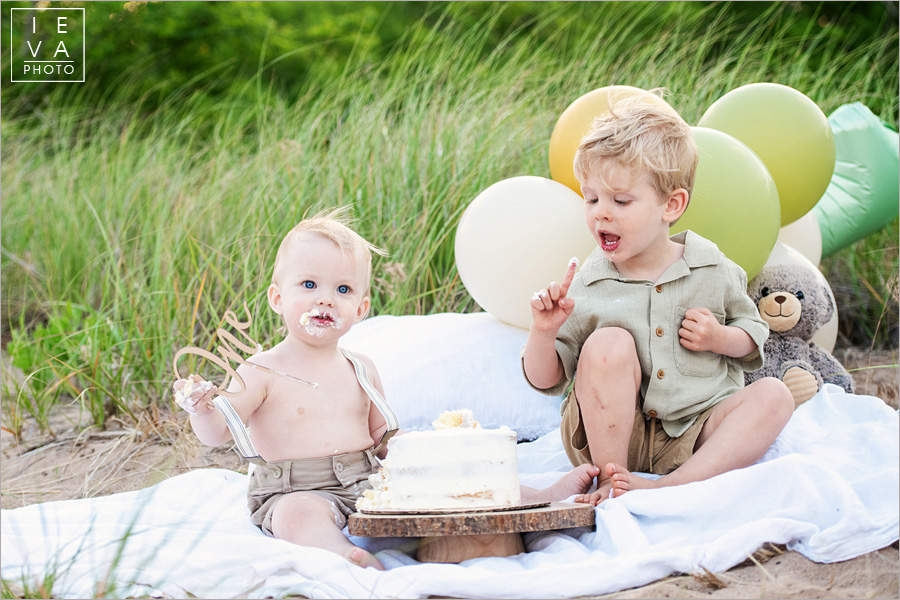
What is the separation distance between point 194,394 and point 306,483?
39 centimetres

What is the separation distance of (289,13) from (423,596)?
9.88 m

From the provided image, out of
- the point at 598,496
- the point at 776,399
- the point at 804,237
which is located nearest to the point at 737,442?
the point at 776,399

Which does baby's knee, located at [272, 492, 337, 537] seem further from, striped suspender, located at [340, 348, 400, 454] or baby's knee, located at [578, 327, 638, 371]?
baby's knee, located at [578, 327, 638, 371]

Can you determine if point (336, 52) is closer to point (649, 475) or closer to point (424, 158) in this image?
point (424, 158)

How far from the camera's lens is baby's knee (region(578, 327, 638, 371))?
213 centimetres

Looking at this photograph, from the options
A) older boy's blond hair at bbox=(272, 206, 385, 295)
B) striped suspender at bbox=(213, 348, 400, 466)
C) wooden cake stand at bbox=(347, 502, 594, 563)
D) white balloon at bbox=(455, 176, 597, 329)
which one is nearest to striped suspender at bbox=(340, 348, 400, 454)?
striped suspender at bbox=(213, 348, 400, 466)

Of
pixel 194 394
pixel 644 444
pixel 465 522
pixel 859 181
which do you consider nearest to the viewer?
pixel 465 522

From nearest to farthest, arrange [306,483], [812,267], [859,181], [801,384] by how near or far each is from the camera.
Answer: [306,483], [801,384], [812,267], [859,181]

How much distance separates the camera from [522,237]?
2.65 metres

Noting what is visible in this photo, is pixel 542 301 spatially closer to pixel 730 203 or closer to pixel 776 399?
pixel 776 399

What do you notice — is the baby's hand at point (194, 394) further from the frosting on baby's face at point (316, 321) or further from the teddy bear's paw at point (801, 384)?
the teddy bear's paw at point (801, 384)

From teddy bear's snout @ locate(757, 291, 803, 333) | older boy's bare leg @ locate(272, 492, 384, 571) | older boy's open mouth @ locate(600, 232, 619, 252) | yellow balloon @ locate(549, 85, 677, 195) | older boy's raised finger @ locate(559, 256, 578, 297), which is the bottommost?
older boy's bare leg @ locate(272, 492, 384, 571)

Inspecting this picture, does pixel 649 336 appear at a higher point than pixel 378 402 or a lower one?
higher

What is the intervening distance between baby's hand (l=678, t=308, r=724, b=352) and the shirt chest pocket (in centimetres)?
3
